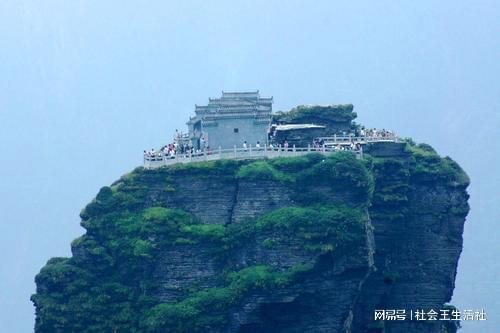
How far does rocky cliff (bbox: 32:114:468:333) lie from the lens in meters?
65.3

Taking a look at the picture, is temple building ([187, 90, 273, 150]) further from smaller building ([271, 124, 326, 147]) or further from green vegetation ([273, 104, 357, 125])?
green vegetation ([273, 104, 357, 125])

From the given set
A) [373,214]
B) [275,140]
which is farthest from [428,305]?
[275,140]

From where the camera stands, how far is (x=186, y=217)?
68.4 meters

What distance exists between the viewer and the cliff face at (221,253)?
65312mm

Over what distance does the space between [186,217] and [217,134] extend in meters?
7.48

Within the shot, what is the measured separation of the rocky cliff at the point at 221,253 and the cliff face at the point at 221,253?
0.18ft

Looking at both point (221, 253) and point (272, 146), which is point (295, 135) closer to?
point (272, 146)

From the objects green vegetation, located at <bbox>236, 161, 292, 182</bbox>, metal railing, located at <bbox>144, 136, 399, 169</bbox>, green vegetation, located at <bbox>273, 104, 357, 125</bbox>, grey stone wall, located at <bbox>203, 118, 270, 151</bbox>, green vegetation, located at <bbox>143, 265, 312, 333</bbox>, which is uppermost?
green vegetation, located at <bbox>273, 104, 357, 125</bbox>

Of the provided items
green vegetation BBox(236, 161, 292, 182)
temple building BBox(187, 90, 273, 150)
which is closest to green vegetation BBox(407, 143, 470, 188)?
temple building BBox(187, 90, 273, 150)

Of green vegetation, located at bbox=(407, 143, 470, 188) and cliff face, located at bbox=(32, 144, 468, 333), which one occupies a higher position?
green vegetation, located at bbox=(407, 143, 470, 188)

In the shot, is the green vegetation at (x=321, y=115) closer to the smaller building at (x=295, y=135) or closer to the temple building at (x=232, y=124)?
the smaller building at (x=295, y=135)

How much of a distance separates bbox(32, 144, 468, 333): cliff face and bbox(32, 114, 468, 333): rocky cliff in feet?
0.18

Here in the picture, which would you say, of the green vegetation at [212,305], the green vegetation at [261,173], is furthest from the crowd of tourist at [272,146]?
the green vegetation at [212,305]

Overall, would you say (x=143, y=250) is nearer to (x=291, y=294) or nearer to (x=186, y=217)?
(x=186, y=217)
